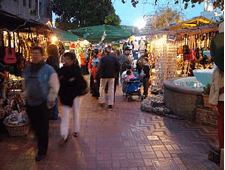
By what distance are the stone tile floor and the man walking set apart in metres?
0.46

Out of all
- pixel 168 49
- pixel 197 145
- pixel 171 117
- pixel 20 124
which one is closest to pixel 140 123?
pixel 171 117

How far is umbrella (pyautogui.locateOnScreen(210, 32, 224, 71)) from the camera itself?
12.0ft

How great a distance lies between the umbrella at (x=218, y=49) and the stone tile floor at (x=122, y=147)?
1.55 meters

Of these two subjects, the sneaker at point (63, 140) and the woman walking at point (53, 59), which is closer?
the sneaker at point (63, 140)

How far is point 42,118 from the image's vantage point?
4.38 meters

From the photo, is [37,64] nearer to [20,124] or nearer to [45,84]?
[45,84]

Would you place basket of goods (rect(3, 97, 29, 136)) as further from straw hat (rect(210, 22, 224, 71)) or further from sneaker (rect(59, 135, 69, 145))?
straw hat (rect(210, 22, 224, 71))

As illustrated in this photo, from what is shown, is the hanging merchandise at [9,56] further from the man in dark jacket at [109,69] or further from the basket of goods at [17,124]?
the man in dark jacket at [109,69]

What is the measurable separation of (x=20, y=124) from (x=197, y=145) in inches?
133

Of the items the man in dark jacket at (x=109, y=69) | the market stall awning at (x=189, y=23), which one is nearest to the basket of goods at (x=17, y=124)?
the man in dark jacket at (x=109, y=69)

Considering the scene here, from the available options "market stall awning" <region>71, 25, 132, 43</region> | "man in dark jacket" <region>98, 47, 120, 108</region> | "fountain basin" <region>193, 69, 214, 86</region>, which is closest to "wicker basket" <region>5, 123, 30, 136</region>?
"man in dark jacket" <region>98, 47, 120, 108</region>

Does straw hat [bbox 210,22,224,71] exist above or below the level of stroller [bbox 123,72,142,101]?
above

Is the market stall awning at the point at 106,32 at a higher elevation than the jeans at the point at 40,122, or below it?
higher

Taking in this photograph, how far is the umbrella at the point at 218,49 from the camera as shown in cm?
366
